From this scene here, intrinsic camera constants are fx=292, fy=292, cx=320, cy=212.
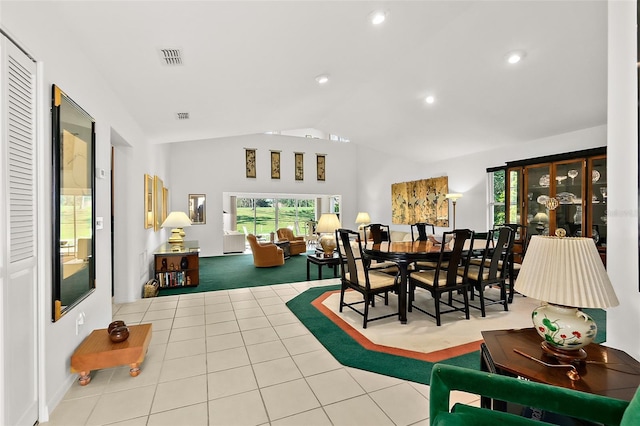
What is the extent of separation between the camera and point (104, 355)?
214cm

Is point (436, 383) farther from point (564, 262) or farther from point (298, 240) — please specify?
point (298, 240)

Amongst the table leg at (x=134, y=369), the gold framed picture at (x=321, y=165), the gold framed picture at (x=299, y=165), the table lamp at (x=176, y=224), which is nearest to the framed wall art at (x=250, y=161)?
the gold framed picture at (x=299, y=165)

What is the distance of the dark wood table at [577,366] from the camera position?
108 cm

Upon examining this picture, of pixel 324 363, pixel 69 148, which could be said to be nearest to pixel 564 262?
pixel 324 363

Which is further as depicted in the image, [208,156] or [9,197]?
[208,156]

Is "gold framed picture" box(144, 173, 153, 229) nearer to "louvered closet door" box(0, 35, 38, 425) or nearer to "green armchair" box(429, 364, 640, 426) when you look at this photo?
"louvered closet door" box(0, 35, 38, 425)

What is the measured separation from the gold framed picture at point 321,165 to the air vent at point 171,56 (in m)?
7.73

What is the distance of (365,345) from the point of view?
2.76 m

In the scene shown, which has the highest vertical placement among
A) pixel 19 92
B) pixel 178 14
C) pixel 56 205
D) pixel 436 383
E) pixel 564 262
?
pixel 178 14

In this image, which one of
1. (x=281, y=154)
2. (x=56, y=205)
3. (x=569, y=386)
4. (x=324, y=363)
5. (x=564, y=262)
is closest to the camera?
(x=569, y=386)

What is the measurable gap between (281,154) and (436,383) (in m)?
9.16

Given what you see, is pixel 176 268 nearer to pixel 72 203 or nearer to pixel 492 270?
pixel 72 203

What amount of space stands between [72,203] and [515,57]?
4.57 meters

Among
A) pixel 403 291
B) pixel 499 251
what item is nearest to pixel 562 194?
pixel 499 251
